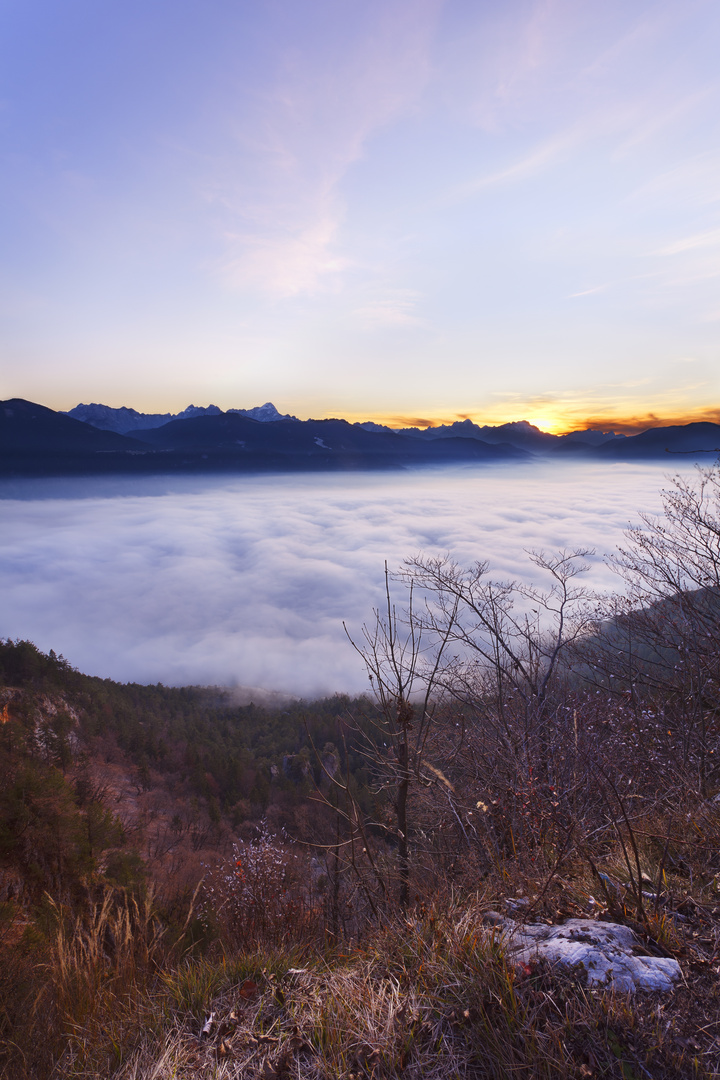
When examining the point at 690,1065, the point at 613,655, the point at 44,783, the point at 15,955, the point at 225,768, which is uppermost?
the point at 690,1065

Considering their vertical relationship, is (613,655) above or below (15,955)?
below

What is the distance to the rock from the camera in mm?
2219

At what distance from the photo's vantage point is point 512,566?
13338 centimetres

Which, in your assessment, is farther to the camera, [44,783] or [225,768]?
[225,768]

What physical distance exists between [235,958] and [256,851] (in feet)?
89.7

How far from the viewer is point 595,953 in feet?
7.81

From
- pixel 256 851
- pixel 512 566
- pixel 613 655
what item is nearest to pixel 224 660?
pixel 512 566

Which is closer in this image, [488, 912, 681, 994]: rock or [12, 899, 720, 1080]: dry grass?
[12, 899, 720, 1080]: dry grass

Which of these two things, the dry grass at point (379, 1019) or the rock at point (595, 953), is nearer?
the dry grass at point (379, 1019)

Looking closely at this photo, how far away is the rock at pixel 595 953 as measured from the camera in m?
2.22

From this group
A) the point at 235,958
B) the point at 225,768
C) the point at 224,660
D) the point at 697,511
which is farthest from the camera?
the point at 224,660

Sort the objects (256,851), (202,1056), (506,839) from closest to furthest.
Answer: (202,1056), (506,839), (256,851)

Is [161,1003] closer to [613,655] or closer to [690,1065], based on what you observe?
[690,1065]

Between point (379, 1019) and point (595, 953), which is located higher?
point (595, 953)
